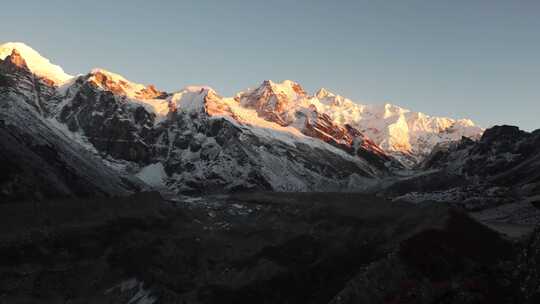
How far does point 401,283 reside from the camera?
49.1m

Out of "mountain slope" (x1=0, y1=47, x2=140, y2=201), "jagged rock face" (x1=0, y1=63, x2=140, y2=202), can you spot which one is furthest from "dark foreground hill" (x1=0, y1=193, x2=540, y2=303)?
"mountain slope" (x1=0, y1=47, x2=140, y2=201)

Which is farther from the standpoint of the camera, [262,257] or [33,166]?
[33,166]

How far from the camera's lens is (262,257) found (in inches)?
3364

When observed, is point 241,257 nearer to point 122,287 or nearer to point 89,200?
point 122,287

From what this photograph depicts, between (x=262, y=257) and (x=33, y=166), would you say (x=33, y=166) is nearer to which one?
(x=33, y=166)

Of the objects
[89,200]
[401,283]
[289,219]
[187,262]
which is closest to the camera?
[401,283]

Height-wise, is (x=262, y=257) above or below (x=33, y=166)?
below

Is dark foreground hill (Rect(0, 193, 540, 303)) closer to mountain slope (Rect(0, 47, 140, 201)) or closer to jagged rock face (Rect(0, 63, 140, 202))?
jagged rock face (Rect(0, 63, 140, 202))

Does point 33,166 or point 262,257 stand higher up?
point 33,166

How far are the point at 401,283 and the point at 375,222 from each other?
43864 millimetres

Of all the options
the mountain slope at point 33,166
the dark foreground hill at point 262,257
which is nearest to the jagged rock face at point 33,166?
the mountain slope at point 33,166

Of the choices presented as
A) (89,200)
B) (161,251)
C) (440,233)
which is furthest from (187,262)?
(440,233)

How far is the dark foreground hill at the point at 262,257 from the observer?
48562mm

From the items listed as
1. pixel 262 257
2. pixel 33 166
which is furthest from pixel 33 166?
pixel 262 257
